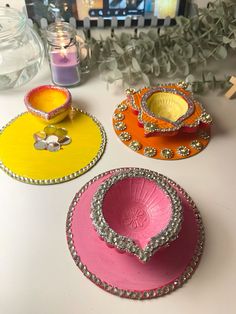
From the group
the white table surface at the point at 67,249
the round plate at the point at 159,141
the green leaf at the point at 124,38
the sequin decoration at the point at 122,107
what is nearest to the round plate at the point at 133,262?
the white table surface at the point at 67,249

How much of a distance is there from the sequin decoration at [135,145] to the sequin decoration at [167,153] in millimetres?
38

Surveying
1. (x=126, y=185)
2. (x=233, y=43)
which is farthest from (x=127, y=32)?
(x=126, y=185)

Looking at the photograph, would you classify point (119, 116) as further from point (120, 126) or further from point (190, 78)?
point (190, 78)

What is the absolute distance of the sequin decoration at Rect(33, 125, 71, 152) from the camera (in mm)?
555

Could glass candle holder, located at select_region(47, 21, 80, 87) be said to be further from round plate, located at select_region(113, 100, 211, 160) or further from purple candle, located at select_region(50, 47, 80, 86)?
round plate, located at select_region(113, 100, 211, 160)

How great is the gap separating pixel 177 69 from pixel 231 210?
30cm


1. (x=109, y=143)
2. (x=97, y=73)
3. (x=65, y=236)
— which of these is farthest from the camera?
(x=97, y=73)

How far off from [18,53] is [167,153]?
0.34 metres

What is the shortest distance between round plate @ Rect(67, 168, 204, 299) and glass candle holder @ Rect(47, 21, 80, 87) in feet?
0.93

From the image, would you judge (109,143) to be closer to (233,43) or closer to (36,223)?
→ (36,223)

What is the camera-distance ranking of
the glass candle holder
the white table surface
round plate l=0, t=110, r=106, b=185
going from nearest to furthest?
1. the white table surface
2. round plate l=0, t=110, r=106, b=185
3. the glass candle holder

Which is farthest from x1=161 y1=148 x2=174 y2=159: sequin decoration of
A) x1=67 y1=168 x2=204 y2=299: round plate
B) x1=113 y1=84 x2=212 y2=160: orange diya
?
x1=67 y1=168 x2=204 y2=299: round plate

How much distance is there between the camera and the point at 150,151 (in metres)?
0.55

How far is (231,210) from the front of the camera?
0.49 metres
